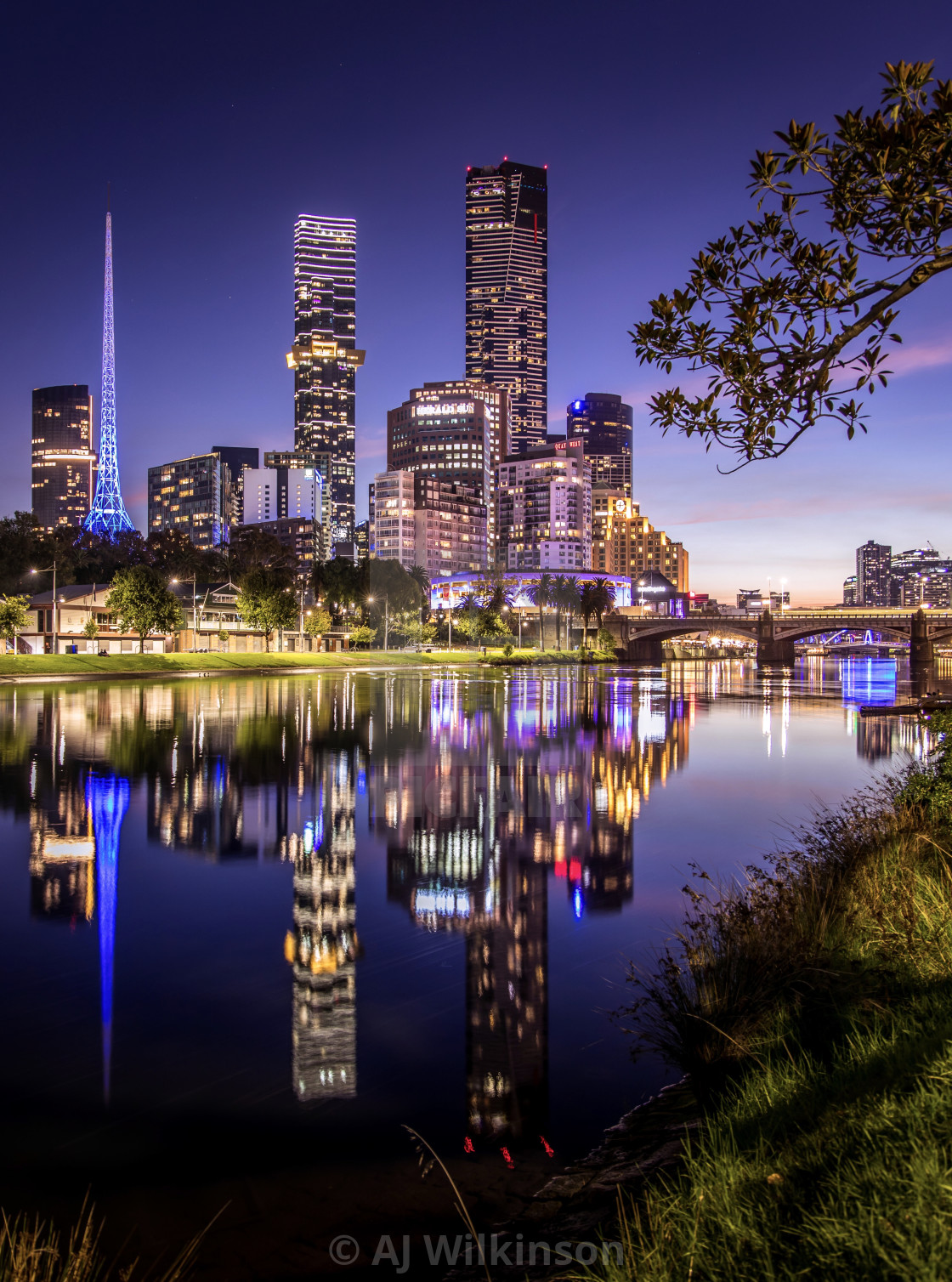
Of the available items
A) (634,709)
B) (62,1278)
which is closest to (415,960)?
(62,1278)

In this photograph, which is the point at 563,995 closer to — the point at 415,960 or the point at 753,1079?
the point at 415,960

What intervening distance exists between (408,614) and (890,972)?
483ft

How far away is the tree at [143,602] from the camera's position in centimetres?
8175

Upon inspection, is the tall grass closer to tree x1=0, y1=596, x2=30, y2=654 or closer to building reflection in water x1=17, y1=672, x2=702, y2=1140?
building reflection in water x1=17, y1=672, x2=702, y2=1140

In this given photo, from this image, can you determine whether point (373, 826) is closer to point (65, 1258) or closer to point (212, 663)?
point (65, 1258)

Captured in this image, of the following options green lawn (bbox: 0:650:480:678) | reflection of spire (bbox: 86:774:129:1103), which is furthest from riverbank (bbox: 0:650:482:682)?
reflection of spire (bbox: 86:774:129:1103)

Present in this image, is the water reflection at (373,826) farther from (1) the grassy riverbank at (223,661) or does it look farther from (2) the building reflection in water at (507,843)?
(1) the grassy riverbank at (223,661)

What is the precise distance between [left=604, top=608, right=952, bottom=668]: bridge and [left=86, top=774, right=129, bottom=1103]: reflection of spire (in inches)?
4495

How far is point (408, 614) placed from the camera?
15250 centimetres

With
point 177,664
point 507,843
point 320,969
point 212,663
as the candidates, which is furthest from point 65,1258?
point 212,663

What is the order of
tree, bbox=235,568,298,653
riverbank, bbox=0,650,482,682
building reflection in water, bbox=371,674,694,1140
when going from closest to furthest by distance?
building reflection in water, bbox=371,674,694,1140, riverbank, bbox=0,650,482,682, tree, bbox=235,568,298,653

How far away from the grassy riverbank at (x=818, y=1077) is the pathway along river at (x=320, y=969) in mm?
1027

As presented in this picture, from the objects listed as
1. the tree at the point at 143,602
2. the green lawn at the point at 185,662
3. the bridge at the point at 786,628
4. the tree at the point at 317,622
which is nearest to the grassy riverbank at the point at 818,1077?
the green lawn at the point at 185,662

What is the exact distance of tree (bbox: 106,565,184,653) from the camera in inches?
3219
